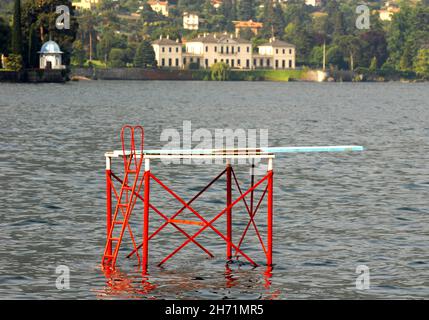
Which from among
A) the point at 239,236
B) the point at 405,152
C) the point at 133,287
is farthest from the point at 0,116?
the point at 133,287

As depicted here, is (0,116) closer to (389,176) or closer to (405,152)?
(405,152)

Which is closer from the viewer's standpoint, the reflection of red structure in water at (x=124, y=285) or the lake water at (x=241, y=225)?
the reflection of red structure in water at (x=124, y=285)

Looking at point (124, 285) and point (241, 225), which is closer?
point (124, 285)

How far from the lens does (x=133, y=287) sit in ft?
117

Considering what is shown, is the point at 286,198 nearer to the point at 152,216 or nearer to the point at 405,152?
the point at 152,216

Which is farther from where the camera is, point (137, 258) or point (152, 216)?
point (152, 216)

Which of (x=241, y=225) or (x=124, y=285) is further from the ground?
(x=124, y=285)

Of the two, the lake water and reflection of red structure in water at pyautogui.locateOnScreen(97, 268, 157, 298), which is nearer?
reflection of red structure in water at pyautogui.locateOnScreen(97, 268, 157, 298)

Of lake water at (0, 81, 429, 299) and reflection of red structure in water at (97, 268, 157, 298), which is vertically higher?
reflection of red structure in water at (97, 268, 157, 298)

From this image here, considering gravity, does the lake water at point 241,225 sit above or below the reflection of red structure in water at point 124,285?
below

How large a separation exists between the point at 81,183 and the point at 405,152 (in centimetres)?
3764

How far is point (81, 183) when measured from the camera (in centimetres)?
6481
